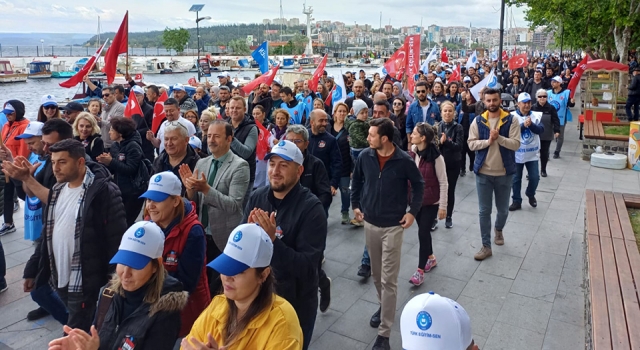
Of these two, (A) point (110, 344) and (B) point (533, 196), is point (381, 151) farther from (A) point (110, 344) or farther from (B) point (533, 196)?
(B) point (533, 196)

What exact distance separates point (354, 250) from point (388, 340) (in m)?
2.29

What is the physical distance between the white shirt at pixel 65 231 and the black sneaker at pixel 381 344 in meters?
2.51

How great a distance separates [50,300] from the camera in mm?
4086

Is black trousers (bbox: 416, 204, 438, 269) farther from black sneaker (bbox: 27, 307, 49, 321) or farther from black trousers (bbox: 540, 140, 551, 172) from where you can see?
black trousers (bbox: 540, 140, 551, 172)

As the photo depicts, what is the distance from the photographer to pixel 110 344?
2471 mm

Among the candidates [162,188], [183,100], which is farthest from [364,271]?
[183,100]

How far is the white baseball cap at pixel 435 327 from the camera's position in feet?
5.53

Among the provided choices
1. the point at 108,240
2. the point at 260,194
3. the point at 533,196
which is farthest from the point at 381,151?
the point at 533,196

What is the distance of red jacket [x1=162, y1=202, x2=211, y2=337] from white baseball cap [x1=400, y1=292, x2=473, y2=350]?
67.8 inches

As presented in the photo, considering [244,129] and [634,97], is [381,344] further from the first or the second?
[634,97]

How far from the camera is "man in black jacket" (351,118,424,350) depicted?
13.4ft

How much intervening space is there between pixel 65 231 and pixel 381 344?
8.73 feet

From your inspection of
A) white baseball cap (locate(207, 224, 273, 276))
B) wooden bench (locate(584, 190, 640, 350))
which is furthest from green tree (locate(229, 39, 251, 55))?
white baseball cap (locate(207, 224, 273, 276))

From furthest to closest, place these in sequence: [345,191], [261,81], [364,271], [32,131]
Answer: [261,81], [345,191], [364,271], [32,131]
